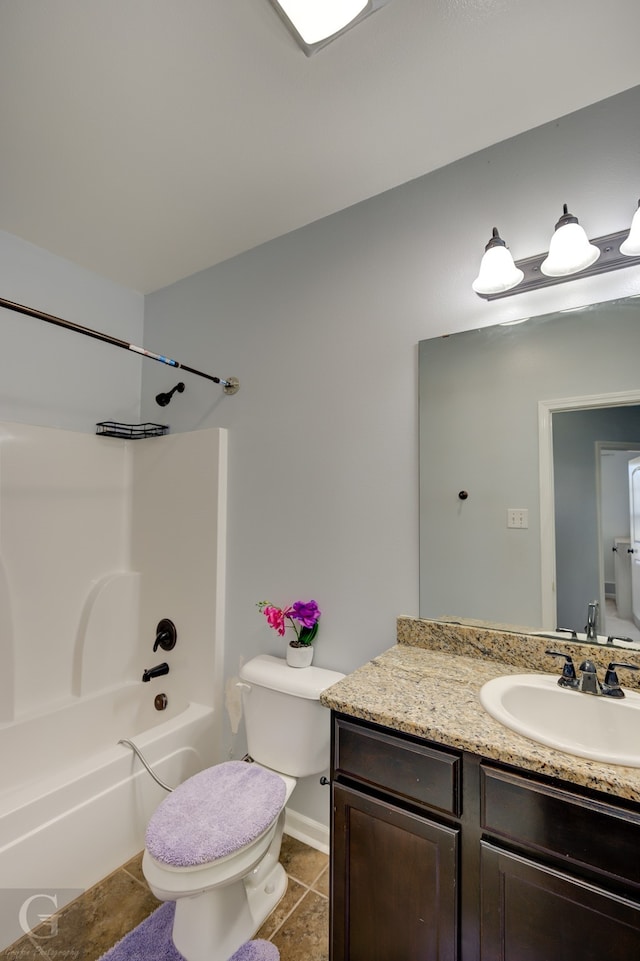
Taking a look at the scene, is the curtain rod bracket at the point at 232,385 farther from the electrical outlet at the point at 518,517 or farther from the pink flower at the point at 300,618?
the electrical outlet at the point at 518,517

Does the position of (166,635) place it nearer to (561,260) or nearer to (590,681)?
(590,681)

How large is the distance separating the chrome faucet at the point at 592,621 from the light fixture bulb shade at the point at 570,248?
3.20 feet

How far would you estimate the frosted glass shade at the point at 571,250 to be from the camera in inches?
46.1

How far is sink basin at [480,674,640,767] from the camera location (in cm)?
96

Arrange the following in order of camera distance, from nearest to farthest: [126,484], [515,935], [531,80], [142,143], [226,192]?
[515,935], [531,80], [142,143], [226,192], [126,484]

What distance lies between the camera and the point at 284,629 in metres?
1.74

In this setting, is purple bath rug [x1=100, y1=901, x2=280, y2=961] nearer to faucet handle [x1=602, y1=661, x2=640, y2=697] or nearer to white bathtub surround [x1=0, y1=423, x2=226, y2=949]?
→ white bathtub surround [x1=0, y1=423, x2=226, y2=949]

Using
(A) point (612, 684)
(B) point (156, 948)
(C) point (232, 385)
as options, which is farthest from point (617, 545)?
(B) point (156, 948)

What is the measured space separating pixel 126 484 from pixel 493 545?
1.99 metres

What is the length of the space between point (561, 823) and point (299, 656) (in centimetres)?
102

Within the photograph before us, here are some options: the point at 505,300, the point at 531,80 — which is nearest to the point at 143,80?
the point at 531,80

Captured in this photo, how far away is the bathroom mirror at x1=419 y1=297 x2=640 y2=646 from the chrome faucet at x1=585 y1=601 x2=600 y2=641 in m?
0.02

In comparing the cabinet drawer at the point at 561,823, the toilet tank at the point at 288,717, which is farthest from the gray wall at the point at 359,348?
the cabinet drawer at the point at 561,823

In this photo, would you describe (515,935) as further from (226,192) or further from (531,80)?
(226,192)
